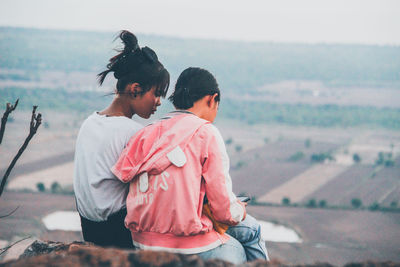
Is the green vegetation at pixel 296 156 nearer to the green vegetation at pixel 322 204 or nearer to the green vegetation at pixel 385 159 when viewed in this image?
the green vegetation at pixel 385 159

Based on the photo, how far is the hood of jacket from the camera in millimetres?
2947

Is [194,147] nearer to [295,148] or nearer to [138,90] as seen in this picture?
[138,90]

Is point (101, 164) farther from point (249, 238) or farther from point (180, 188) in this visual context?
point (249, 238)

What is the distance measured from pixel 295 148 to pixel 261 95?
4373cm

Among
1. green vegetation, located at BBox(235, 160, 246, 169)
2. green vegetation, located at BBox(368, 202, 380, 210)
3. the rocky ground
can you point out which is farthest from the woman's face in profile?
green vegetation, located at BBox(235, 160, 246, 169)

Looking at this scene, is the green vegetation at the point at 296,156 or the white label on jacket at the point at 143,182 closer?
the white label on jacket at the point at 143,182

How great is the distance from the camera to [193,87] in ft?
10.8

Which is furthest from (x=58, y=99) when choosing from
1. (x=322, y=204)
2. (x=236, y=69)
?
(x=322, y=204)

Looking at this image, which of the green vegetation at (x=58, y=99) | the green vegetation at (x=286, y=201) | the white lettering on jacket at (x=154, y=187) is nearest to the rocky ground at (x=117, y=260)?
the white lettering on jacket at (x=154, y=187)

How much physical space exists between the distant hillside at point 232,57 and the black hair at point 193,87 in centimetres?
10651

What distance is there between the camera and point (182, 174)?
115 inches

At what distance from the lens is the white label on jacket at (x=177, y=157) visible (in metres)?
2.91

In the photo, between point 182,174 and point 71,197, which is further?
point 71,197

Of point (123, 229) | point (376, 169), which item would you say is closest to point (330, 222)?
point (376, 169)
